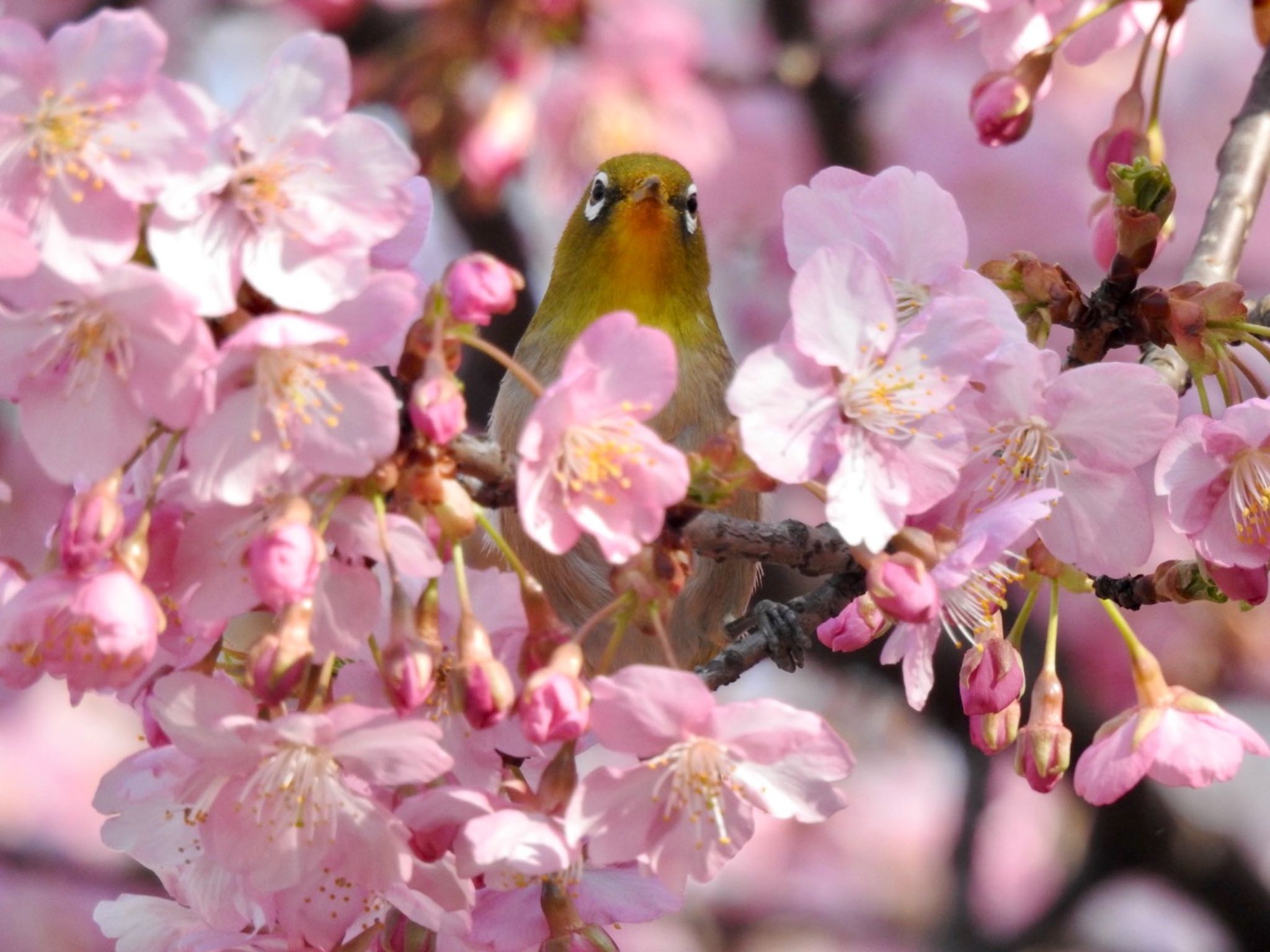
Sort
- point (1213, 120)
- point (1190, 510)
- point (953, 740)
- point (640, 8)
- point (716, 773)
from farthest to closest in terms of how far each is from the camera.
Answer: point (1213, 120), point (640, 8), point (953, 740), point (1190, 510), point (716, 773)

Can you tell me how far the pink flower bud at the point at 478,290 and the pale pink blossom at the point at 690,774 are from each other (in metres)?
0.34

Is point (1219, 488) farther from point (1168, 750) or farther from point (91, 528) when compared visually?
point (91, 528)

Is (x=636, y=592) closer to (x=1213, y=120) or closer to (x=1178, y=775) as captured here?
(x=1178, y=775)

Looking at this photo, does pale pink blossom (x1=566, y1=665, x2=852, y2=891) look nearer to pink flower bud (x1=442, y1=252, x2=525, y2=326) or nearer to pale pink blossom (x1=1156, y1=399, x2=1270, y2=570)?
pink flower bud (x1=442, y1=252, x2=525, y2=326)

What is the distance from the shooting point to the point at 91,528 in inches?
50.7

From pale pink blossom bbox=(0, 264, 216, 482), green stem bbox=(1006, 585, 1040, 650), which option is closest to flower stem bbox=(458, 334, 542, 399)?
A: pale pink blossom bbox=(0, 264, 216, 482)

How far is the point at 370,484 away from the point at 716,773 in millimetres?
457

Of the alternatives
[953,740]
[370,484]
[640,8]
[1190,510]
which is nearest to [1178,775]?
[1190,510]

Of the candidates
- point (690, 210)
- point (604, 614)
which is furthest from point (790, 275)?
point (604, 614)

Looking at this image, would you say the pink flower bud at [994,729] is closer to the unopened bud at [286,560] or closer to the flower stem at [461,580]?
the flower stem at [461,580]

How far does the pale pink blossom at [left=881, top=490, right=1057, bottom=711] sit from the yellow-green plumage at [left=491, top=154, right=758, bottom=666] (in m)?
1.02

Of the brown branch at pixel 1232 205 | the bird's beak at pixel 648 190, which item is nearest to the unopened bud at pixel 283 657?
the brown branch at pixel 1232 205

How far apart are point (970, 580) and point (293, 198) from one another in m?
0.82

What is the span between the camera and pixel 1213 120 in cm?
623
